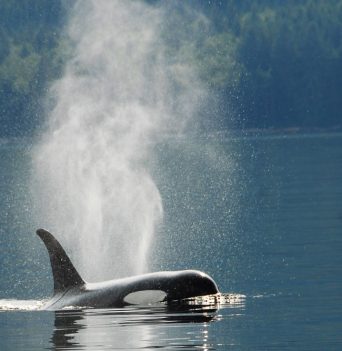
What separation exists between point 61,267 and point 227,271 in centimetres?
760

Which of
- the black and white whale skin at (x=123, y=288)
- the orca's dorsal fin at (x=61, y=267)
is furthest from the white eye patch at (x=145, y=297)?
the orca's dorsal fin at (x=61, y=267)

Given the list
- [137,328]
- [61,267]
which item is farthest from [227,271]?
[137,328]

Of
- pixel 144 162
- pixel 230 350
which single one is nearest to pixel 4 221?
pixel 230 350

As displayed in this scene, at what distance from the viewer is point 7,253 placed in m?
38.7

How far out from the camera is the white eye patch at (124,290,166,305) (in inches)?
932

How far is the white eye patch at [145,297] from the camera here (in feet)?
77.7

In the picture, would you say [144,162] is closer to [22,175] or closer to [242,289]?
[22,175]

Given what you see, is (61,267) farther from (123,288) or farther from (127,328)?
(127,328)

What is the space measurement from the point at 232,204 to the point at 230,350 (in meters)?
38.0

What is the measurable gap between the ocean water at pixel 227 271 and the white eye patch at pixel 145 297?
9.0 inches

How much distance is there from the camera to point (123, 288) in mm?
23953

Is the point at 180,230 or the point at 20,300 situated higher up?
the point at 180,230

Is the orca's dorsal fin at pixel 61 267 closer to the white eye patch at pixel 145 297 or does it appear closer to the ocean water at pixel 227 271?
the ocean water at pixel 227 271

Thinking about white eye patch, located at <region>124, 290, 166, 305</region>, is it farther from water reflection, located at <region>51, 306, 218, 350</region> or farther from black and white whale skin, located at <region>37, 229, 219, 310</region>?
water reflection, located at <region>51, 306, 218, 350</region>
